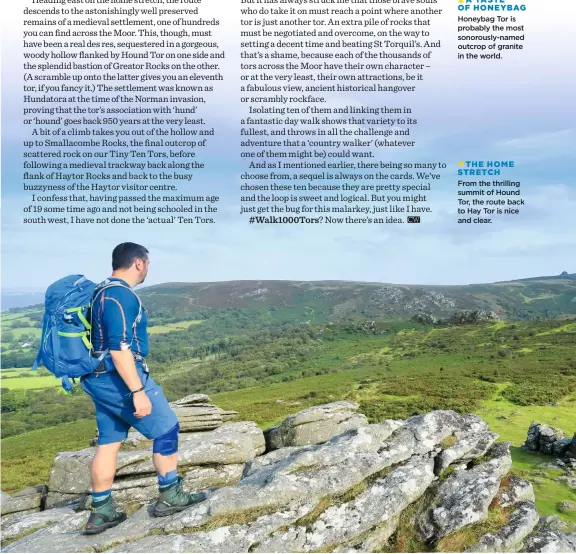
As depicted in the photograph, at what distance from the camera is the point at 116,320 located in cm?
810

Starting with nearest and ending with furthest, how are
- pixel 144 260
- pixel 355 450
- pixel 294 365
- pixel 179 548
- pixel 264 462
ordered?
pixel 179 548
pixel 144 260
pixel 355 450
pixel 264 462
pixel 294 365

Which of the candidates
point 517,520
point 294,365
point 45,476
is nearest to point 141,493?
point 517,520

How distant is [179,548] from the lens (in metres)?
7.86

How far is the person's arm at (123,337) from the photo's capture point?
8031 millimetres

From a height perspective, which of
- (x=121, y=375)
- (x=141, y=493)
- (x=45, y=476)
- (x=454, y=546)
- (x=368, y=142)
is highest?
(x=368, y=142)

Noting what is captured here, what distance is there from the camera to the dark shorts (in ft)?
27.8

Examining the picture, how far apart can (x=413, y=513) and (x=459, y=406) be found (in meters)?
27.6

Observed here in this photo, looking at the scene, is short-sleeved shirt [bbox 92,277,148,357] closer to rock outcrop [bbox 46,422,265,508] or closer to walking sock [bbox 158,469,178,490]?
walking sock [bbox 158,469,178,490]

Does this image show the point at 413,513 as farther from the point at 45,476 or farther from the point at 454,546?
the point at 45,476

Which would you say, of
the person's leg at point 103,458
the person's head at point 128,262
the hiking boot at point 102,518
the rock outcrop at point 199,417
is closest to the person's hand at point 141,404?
the person's leg at point 103,458

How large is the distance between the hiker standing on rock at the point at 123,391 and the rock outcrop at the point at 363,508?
0.48 m

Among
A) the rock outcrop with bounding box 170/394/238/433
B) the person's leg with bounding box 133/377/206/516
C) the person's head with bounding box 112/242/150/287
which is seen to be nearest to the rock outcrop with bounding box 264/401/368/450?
the rock outcrop with bounding box 170/394/238/433

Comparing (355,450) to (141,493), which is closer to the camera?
(355,450)

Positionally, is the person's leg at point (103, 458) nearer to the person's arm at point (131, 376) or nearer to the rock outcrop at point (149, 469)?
the person's arm at point (131, 376)
